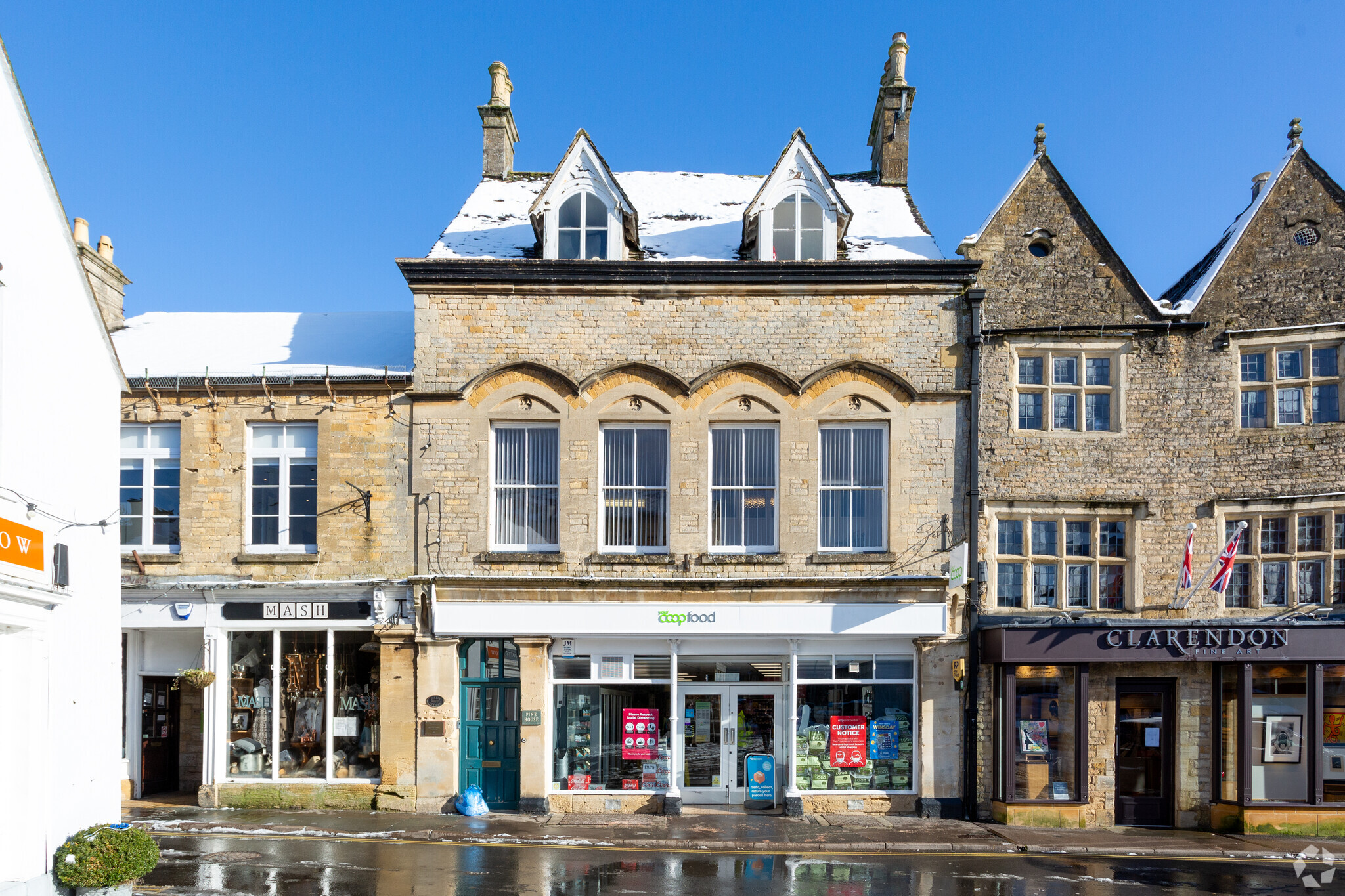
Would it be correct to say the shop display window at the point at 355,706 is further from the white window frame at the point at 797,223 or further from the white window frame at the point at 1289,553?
the white window frame at the point at 1289,553

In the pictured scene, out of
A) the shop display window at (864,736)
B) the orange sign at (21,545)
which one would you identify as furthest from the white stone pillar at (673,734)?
the orange sign at (21,545)

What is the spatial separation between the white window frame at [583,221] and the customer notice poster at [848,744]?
328 inches

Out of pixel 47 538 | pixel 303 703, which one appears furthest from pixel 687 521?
pixel 47 538

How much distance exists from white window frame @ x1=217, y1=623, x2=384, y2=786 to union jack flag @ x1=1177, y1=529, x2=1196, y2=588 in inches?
494

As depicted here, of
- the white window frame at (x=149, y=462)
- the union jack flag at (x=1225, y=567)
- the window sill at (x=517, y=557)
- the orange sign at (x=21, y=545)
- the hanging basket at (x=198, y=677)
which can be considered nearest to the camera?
the orange sign at (x=21, y=545)

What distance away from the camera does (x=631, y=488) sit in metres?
17.0

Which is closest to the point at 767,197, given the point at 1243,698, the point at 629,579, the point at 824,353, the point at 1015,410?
the point at 824,353

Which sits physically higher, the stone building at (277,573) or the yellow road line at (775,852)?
the stone building at (277,573)

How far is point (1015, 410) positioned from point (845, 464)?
2.88 metres

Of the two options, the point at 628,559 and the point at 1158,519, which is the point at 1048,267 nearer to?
the point at 1158,519

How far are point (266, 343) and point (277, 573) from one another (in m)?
4.38

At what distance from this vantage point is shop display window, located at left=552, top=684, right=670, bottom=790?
16.7 meters

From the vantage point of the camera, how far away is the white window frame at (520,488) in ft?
55.2

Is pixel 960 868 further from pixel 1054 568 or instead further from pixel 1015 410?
pixel 1015 410
